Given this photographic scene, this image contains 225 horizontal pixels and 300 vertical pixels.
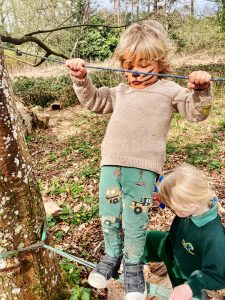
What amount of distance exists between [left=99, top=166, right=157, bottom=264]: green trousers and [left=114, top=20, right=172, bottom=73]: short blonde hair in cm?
64

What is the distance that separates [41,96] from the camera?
12.3m

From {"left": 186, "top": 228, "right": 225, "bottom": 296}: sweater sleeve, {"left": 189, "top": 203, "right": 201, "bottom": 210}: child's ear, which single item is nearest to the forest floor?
{"left": 186, "top": 228, "right": 225, "bottom": 296}: sweater sleeve

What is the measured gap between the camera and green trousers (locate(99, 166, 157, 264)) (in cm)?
187

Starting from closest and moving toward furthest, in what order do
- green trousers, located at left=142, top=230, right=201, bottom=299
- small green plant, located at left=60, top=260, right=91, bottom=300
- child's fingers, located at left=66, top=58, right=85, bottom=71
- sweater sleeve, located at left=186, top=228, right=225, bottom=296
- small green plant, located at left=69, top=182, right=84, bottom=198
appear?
sweater sleeve, located at left=186, top=228, right=225, bottom=296, child's fingers, located at left=66, top=58, right=85, bottom=71, green trousers, located at left=142, top=230, right=201, bottom=299, small green plant, located at left=60, top=260, right=91, bottom=300, small green plant, located at left=69, top=182, right=84, bottom=198

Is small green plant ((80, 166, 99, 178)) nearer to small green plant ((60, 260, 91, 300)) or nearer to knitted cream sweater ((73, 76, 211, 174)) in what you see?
small green plant ((60, 260, 91, 300))

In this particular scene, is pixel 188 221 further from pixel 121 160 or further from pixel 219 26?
pixel 219 26

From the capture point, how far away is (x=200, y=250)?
201 cm

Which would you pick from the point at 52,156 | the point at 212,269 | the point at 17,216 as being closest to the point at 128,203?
the point at 212,269

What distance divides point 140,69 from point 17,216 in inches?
45.1

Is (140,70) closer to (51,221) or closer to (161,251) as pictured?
(161,251)

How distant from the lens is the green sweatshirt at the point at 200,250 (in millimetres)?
1805

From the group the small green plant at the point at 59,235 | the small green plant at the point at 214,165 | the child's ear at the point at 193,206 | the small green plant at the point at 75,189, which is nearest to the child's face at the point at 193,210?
the child's ear at the point at 193,206

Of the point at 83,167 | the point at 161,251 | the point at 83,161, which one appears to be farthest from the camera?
the point at 83,161

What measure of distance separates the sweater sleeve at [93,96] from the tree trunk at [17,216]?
1.33ft
